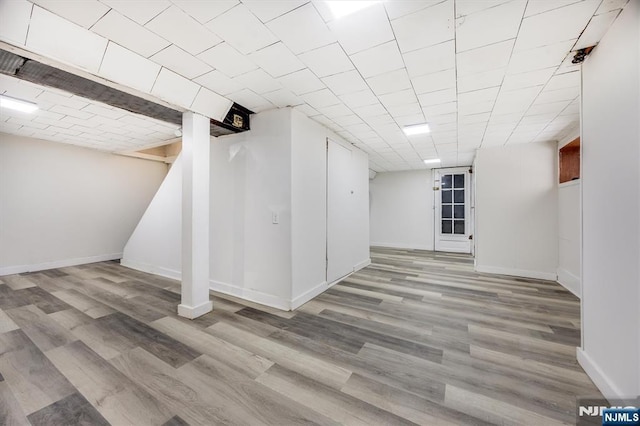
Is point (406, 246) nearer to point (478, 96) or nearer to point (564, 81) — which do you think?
point (478, 96)

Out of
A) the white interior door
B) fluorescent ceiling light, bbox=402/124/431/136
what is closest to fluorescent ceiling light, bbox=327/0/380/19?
the white interior door

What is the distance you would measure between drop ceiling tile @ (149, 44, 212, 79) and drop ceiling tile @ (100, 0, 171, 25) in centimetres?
31

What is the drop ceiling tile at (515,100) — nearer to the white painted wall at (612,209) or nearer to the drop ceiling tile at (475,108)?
the drop ceiling tile at (475,108)

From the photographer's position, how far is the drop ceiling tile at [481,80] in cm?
228

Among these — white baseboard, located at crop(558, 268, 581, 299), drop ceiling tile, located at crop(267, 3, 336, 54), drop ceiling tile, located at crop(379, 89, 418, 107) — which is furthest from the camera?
white baseboard, located at crop(558, 268, 581, 299)

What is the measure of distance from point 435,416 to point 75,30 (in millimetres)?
3664

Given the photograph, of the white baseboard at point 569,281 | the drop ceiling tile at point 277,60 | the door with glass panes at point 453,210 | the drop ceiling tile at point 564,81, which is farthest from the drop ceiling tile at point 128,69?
the door with glass panes at point 453,210

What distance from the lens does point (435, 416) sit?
4.77ft

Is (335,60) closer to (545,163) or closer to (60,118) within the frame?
(60,118)

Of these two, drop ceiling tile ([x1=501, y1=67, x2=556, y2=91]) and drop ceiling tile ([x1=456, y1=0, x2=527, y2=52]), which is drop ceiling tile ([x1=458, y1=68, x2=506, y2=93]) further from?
drop ceiling tile ([x1=456, y1=0, x2=527, y2=52])

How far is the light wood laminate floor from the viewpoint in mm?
1492

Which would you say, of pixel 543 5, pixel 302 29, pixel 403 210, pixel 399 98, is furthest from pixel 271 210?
pixel 403 210

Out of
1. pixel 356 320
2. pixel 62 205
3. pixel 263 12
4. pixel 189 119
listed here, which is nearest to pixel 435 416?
pixel 356 320

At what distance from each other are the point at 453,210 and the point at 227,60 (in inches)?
287
